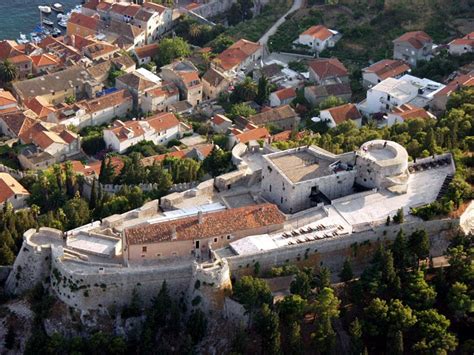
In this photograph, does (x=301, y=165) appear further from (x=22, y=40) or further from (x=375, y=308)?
(x=22, y=40)

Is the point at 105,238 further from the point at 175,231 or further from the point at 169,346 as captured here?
the point at 169,346

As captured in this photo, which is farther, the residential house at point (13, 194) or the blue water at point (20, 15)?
the blue water at point (20, 15)

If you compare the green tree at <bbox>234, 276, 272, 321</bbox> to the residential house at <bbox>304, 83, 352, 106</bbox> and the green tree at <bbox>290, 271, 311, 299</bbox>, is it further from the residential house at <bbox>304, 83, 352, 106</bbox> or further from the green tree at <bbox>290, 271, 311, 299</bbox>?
the residential house at <bbox>304, 83, 352, 106</bbox>

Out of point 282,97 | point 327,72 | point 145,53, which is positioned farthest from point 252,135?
point 145,53

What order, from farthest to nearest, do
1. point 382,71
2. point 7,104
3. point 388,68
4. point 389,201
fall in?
point 388,68 < point 382,71 < point 7,104 < point 389,201

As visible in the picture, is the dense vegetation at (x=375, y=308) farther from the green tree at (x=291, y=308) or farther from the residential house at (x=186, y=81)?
the residential house at (x=186, y=81)

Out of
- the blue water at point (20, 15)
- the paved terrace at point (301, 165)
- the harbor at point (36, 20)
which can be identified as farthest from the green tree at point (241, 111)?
the blue water at point (20, 15)

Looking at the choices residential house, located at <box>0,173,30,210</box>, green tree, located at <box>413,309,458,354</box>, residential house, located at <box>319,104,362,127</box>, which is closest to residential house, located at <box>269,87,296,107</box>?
residential house, located at <box>319,104,362,127</box>

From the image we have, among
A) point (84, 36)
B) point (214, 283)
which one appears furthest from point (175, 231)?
point (84, 36)
